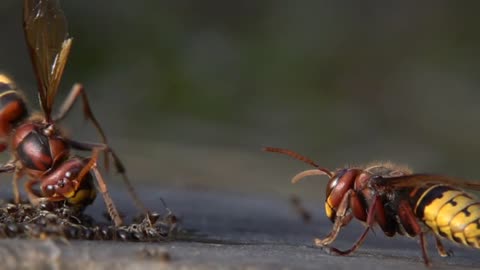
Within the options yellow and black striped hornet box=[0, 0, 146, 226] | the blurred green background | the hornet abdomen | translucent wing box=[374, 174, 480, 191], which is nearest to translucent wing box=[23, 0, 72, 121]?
yellow and black striped hornet box=[0, 0, 146, 226]

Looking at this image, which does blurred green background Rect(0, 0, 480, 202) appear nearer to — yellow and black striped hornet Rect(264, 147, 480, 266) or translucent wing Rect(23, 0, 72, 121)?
translucent wing Rect(23, 0, 72, 121)

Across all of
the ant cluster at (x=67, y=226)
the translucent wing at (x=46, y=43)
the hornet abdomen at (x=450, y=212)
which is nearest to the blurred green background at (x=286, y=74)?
the translucent wing at (x=46, y=43)

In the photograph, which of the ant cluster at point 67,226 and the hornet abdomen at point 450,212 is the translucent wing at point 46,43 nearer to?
the ant cluster at point 67,226

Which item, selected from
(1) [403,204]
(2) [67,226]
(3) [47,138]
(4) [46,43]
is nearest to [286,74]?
(4) [46,43]

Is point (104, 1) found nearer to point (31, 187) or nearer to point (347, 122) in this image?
point (347, 122)

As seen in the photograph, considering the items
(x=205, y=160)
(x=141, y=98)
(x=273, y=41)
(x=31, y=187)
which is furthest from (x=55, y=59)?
(x=273, y=41)
